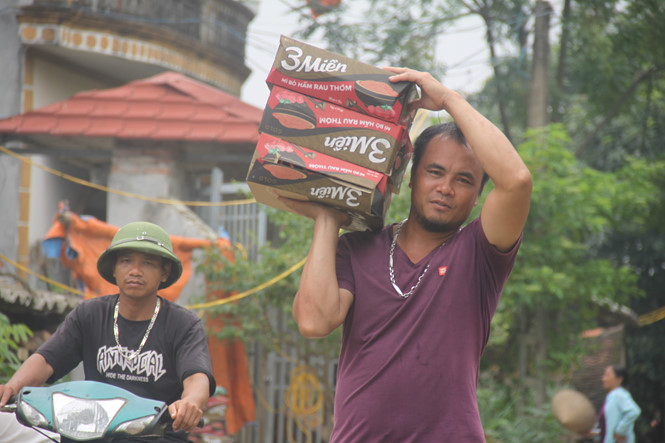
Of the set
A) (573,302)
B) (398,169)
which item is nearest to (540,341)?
(573,302)

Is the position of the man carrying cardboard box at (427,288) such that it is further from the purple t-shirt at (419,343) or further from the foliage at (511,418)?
the foliage at (511,418)

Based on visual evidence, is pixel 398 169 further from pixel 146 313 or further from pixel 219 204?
pixel 219 204

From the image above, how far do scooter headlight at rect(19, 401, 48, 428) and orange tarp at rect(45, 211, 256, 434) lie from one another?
14.6 ft

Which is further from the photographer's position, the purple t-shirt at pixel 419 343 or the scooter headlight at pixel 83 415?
the scooter headlight at pixel 83 415

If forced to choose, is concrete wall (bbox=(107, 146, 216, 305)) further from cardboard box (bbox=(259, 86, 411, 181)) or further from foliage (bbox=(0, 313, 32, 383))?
cardboard box (bbox=(259, 86, 411, 181))

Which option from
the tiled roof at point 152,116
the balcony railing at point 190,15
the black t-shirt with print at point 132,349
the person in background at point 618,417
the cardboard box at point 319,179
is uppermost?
the balcony railing at point 190,15

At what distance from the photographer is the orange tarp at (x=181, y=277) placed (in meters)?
7.25

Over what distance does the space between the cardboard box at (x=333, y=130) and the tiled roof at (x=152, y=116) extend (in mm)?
5876

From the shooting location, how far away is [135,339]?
311 centimetres

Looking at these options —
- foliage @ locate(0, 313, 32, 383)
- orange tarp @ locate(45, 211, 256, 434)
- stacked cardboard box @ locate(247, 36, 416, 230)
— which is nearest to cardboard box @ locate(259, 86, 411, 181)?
stacked cardboard box @ locate(247, 36, 416, 230)

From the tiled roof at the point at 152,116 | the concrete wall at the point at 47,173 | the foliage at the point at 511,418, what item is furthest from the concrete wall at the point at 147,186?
the foliage at the point at 511,418

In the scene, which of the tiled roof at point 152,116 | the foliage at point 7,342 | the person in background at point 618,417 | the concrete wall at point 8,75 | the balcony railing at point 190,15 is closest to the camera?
the foliage at point 7,342

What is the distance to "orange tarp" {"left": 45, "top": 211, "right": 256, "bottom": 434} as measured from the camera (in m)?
7.25

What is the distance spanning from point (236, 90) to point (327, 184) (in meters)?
11.4
